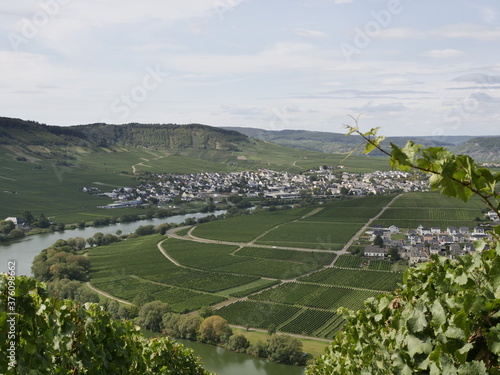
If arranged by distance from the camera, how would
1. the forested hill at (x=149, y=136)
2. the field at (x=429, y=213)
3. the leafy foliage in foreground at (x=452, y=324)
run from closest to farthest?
the leafy foliage in foreground at (x=452, y=324) → the field at (x=429, y=213) → the forested hill at (x=149, y=136)

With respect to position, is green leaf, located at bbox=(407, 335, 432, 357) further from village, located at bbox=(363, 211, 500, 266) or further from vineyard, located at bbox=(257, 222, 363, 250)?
vineyard, located at bbox=(257, 222, 363, 250)

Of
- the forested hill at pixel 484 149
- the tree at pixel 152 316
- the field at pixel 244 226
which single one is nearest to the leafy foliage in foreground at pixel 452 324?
the tree at pixel 152 316

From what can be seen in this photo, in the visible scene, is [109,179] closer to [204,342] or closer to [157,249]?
[157,249]

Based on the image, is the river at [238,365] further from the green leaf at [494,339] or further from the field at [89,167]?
the field at [89,167]

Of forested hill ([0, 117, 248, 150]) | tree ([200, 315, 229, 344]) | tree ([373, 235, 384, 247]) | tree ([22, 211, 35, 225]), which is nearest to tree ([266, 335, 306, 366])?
tree ([200, 315, 229, 344])

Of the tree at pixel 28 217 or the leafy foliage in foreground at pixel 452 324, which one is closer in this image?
the leafy foliage in foreground at pixel 452 324

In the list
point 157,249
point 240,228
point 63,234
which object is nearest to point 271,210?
point 240,228

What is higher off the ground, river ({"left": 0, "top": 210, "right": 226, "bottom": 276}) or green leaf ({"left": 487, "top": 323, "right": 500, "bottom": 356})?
green leaf ({"left": 487, "top": 323, "right": 500, "bottom": 356})
